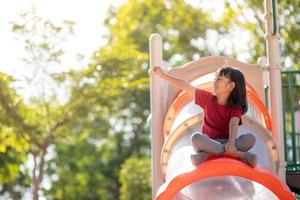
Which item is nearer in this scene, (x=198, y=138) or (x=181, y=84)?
(x=198, y=138)

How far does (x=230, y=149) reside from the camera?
3883 mm

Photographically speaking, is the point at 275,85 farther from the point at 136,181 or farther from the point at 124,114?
the point at 124,114

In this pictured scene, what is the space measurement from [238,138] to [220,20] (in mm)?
10051

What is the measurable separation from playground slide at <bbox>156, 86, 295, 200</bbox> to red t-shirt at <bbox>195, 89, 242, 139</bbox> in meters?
0.23

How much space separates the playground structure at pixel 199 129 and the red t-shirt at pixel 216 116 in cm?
25

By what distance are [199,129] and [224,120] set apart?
491mm

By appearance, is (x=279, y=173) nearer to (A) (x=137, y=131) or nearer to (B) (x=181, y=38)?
(B) (x=181, y=38)

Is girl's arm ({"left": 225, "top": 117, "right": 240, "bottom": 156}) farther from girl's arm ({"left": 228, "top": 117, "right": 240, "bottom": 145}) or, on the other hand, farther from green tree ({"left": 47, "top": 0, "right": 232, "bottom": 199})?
green tree ({"left": 47, "top": 0, "right": 232, "bottom": 199})

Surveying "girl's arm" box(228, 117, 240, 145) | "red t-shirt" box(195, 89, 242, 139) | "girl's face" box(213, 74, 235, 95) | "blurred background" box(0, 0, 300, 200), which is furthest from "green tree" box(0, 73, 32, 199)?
"girl's arm" box(228, 117, 240, 145)

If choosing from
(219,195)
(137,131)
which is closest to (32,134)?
(219,195)

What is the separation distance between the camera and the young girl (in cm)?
389

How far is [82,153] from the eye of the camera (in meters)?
18.0

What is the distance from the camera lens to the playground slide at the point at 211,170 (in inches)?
149

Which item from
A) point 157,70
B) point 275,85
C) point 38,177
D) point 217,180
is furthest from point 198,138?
point 38,177
